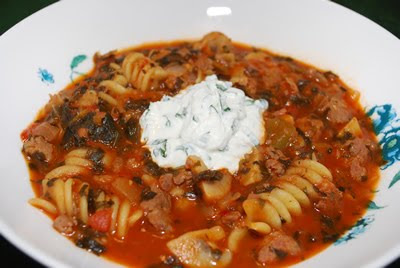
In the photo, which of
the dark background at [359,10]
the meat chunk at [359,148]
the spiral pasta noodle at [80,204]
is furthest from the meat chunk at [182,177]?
the dark background at [359,10]

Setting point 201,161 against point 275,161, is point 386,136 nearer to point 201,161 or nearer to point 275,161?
point 275,161

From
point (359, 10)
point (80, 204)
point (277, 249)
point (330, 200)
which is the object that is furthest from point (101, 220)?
point (359, 10)

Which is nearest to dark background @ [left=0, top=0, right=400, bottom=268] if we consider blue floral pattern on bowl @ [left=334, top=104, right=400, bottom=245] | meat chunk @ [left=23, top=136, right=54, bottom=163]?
blue floral pattern on bowl @ [left=334, top=104, right=400, bottom=245]

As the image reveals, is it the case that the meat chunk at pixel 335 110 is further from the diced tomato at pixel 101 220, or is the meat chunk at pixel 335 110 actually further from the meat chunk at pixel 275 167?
the diced tomato at pixel 101 220

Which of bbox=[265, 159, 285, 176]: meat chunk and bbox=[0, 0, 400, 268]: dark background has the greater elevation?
bbox=[0, 0, 400, 268]: dark background

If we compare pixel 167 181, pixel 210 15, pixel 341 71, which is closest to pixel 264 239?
pixel 167 181

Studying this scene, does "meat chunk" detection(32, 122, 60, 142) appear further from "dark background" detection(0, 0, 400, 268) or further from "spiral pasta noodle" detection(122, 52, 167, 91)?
"dark background" detection(0, 0, 400, 268)
